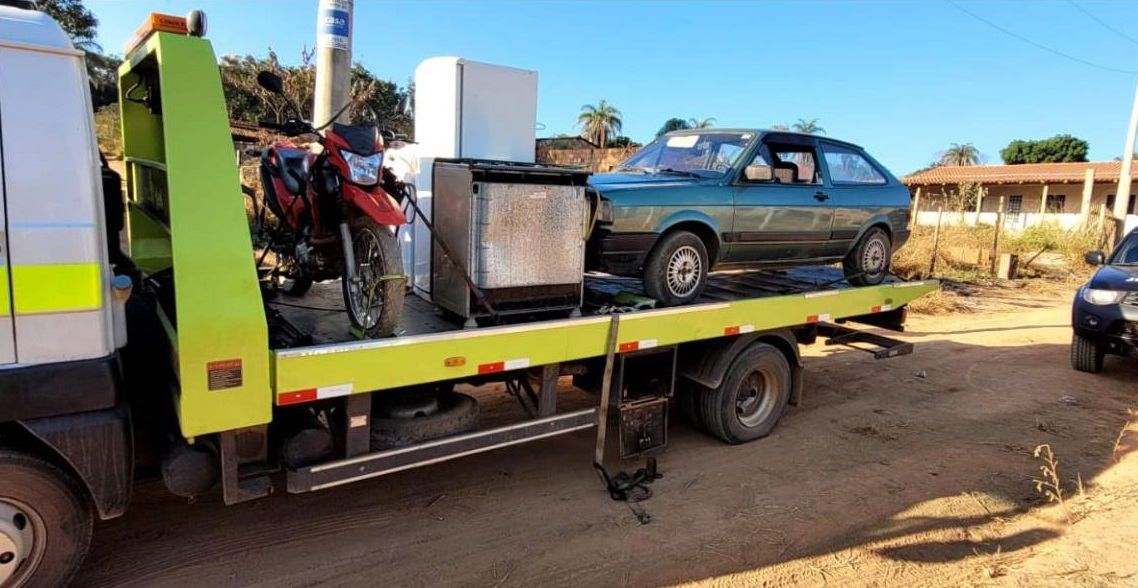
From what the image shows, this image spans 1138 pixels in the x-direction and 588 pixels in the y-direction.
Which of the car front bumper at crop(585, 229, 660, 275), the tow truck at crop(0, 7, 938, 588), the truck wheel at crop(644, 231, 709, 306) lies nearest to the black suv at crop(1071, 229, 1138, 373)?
the truck wheel at crop(644, 231, 709, 306)

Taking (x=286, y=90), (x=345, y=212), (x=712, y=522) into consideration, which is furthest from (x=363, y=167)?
(x=286, y=90)

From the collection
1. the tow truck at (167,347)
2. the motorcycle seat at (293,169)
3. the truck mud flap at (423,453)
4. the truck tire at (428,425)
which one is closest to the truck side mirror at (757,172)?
the tow truck at (167,347)

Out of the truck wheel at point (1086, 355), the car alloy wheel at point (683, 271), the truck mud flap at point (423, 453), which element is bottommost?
the truck wheel at point (1086, 355)

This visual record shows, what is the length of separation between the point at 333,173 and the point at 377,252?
0.53 metres

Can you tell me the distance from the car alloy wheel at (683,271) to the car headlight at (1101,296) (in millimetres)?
5538

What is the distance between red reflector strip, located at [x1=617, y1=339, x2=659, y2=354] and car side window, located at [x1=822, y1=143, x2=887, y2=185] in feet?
9.71

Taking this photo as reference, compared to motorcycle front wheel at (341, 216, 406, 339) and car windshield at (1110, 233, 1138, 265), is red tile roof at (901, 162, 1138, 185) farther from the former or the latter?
motorcycle front wheel at (341, 216, 406, 339)

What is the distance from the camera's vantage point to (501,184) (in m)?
4.13

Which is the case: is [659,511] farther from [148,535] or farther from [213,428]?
[148,535]

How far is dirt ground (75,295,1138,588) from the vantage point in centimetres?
370

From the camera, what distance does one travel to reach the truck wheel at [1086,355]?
27.1ft

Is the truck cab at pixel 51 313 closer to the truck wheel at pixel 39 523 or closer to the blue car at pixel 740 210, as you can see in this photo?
the truck wheel at pixel 39 523

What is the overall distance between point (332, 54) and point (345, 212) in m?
2.82

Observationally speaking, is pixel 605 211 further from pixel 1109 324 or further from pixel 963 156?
pixel 963 156
